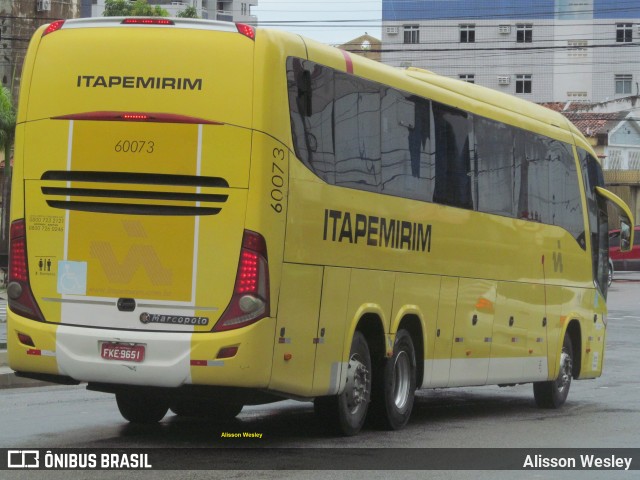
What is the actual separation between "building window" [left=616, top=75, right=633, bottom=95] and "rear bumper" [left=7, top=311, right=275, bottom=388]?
89.3 meters

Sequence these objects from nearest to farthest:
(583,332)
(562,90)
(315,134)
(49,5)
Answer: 1. (315,134)
2. (583,332)
3. (49,5)
4. (562,90)

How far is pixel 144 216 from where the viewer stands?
11094mm

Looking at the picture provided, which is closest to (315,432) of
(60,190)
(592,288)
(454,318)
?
(454,318)

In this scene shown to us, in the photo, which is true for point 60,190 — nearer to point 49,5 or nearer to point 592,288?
point 592,288

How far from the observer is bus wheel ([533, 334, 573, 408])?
18.0m

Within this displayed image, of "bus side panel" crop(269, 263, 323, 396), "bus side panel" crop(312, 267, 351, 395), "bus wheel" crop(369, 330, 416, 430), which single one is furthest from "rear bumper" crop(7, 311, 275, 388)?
"bus wheel" crop(369, 330, 416, 430)

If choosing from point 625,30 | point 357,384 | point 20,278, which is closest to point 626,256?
point 625,30

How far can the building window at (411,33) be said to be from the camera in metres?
98.6

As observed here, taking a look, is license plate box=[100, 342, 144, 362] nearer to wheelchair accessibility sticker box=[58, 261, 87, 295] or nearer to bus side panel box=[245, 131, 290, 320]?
wheelchair accessibility sticker box=[58, 261, 87, 295]

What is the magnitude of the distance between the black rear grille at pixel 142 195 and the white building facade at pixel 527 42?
8597 centimetres

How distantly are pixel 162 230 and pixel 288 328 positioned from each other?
1.32 m

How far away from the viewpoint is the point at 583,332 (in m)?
19.0

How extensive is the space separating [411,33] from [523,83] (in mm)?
8631

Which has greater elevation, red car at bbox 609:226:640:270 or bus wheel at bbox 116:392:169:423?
red car at bbox 609:226:640:270
